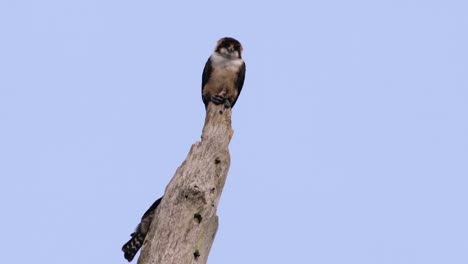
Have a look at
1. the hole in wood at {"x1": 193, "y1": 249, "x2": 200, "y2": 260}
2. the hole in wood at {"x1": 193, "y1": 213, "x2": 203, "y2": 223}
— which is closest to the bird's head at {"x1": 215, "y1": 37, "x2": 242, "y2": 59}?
the hole in wood at {"x1": 193, "y1": 213, "x2": 203, "y2": 223}

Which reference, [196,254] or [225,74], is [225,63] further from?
[196,254]

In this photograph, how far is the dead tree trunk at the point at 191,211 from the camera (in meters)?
7.04

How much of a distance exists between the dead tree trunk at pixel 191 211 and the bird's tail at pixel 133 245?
3.39 ft

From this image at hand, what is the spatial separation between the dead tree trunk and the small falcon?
9.26 feet

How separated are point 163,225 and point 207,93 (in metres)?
3.54

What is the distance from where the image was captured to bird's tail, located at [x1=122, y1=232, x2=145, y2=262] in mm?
8406

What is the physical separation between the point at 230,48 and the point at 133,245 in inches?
132

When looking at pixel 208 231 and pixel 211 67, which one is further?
pixel 211 67

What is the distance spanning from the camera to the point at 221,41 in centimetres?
1081

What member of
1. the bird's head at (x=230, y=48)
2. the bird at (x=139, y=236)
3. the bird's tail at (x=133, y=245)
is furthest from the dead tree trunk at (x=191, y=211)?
the bird's head at (x=230, y=48)

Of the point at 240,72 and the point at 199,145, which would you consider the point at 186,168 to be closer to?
the point at 199,145

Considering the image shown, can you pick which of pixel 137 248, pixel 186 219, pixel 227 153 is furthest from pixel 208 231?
pixel 137 248

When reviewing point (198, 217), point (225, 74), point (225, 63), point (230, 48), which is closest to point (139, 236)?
point (198, 217)

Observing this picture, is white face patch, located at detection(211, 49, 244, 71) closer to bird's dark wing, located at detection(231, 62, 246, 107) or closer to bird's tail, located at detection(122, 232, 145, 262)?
bird's dark wing, located at detection(231, 62, 246, 107)
